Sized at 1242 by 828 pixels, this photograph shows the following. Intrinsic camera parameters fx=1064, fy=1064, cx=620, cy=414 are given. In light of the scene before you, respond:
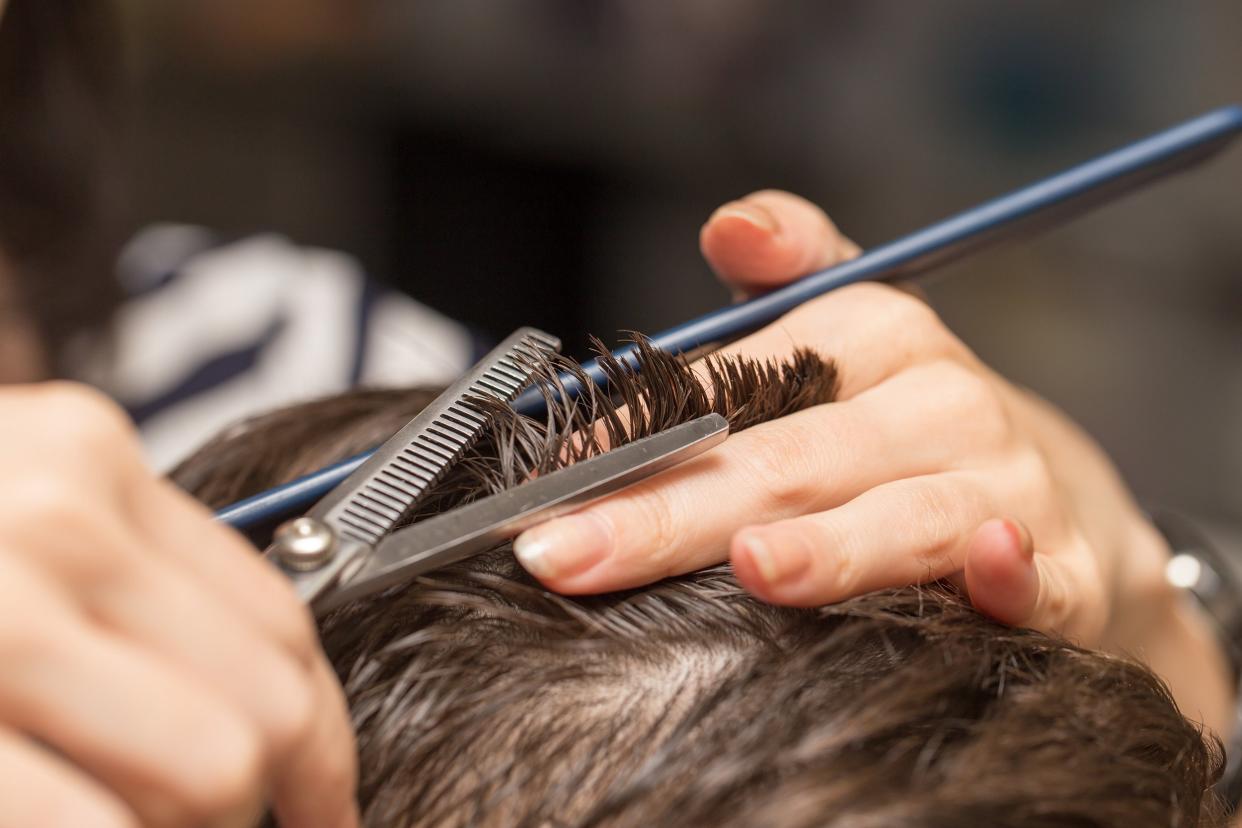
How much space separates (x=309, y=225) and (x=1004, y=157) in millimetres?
1688

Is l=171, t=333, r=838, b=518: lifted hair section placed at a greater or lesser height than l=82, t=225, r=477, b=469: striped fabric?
greater

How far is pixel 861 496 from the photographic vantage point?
0.62 metres

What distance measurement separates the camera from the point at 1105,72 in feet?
6.52

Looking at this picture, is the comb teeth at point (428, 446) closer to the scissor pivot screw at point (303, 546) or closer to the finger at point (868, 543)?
the scissor pivot screw at point (303, 546)

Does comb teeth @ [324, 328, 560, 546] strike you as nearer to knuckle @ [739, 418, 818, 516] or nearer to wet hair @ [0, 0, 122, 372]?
knuckle @ [739, 418, 818, 516]

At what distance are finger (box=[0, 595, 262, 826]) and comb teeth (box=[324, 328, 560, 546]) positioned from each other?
6.2 inches

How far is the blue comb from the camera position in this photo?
0.75m

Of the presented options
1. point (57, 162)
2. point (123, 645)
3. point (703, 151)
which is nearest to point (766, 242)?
point (123, 645)

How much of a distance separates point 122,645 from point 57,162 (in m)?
1.17

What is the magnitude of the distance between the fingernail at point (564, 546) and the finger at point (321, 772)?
0.41 feet

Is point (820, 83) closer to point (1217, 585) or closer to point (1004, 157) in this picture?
point (1004, 157)

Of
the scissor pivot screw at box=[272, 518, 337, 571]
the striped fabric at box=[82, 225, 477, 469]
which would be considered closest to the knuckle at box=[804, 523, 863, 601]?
the scissor pivot screw at box=[272, 518, 337, 571]

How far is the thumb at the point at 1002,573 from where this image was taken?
1.83 ft

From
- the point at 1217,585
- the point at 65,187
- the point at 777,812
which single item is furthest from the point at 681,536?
the point at 65,187
